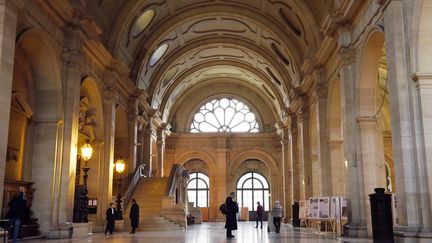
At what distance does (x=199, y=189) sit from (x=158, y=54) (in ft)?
51.0

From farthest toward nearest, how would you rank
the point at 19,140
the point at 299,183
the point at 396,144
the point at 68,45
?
the point at 299,183 → the point at 68,45 → the point at 19,140 → the point at 396,144

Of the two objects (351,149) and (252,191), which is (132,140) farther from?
(252,191)

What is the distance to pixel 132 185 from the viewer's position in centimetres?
2539

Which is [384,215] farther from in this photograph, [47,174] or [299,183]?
[299,183]

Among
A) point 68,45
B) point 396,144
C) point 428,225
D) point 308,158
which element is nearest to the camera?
point 428,225

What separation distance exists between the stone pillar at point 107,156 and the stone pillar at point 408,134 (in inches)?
503

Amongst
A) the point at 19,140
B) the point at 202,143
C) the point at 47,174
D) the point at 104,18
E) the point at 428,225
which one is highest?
the point at 104,18

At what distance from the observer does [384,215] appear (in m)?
11.1

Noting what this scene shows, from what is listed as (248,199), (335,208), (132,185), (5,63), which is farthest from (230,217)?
(248,199)

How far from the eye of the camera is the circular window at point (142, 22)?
24.0 m

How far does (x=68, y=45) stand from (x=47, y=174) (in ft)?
14.8

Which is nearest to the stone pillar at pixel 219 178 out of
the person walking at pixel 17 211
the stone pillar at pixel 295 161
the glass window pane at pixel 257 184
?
the glass window pane at pixel 257 184

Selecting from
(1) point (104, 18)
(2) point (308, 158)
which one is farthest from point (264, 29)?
(1) point (104, 18)

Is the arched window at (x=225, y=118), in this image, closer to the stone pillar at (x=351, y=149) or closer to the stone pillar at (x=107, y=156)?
the stone pillar at (x=107, y=156)
